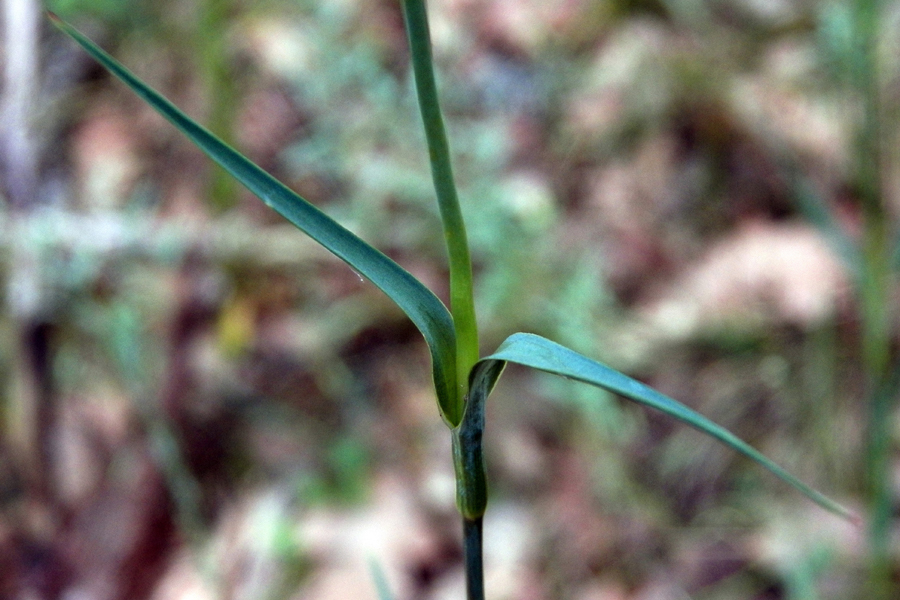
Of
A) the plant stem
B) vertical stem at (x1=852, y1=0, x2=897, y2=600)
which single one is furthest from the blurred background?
the plant stem

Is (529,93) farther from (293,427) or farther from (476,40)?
(293,427)

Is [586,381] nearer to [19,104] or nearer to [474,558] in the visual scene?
[474,558]

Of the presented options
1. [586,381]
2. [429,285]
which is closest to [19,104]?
[429,285]

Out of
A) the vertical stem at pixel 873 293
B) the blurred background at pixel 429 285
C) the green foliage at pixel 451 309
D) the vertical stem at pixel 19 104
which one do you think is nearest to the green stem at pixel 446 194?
the green foliage at pixel 451 309

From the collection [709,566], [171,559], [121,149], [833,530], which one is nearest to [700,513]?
[709,566]

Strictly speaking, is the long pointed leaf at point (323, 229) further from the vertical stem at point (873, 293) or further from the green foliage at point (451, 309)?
the vertical stem at point (873, 293)
